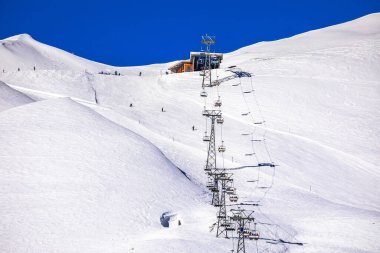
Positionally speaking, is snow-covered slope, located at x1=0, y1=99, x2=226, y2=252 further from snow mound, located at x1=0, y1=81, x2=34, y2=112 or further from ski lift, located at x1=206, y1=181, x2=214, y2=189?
snow mound, located at x1=0, y1=81, x2=34, y2=112

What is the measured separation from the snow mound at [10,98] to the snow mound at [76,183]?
5.31 metres

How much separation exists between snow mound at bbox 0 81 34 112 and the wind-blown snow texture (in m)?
0.18

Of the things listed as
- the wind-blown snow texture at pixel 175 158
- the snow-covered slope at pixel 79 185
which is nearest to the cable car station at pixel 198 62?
the wind-blown snow texture at pixel 175 158

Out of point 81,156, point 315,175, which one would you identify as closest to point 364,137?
point 315,175

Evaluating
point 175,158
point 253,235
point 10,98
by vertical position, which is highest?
point 10,98

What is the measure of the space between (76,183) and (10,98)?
2262cm

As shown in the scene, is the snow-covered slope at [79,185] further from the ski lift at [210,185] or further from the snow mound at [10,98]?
the snow mound at [10,98]

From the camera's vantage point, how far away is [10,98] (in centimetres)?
4947

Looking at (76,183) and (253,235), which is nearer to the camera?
(253,235)

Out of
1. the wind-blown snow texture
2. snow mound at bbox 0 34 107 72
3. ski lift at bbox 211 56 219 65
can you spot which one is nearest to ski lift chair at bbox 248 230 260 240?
the wind-blown snow texture

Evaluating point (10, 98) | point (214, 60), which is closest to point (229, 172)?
point (10, 98)

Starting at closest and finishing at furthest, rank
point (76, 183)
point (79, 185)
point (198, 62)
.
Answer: point (79, 185) < point (76, 183) < point (198, 62)

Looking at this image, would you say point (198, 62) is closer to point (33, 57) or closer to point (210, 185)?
point (210, 185)

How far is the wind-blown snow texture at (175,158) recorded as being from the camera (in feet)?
91.9
